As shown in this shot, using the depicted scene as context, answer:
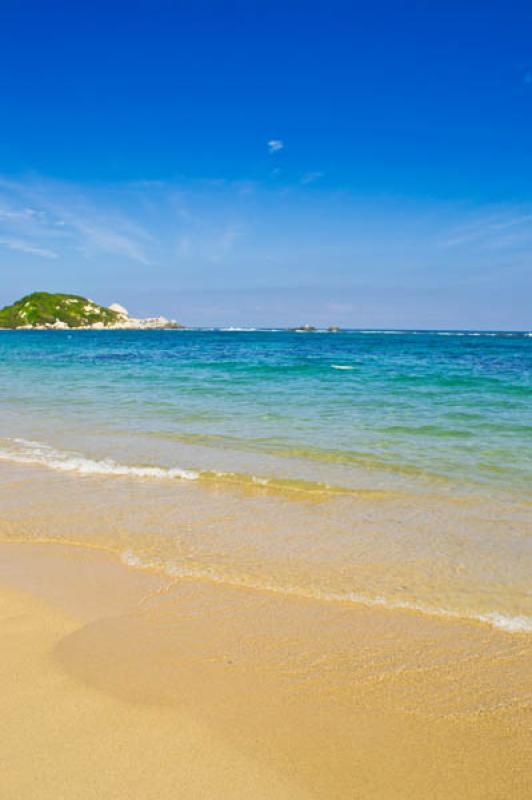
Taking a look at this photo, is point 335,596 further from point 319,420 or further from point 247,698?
point 319,420

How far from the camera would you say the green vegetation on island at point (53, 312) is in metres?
146

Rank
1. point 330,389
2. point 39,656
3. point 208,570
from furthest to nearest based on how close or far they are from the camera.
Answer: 1. point 330,389
2. point 208,570
3. point 39,656

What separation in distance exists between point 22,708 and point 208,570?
2.22m

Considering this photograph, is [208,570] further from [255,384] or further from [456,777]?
[255,384]

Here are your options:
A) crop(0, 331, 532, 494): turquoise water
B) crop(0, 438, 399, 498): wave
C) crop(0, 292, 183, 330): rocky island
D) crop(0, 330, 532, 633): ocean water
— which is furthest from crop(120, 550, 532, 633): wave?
crop(0, 292, 183, 330): rocky island

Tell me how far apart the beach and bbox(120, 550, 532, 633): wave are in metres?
0.02

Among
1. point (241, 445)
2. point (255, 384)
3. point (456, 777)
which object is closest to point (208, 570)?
point (456, 777)

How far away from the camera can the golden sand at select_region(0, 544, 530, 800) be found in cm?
255

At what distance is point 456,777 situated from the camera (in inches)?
102

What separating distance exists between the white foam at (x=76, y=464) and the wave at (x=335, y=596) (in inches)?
121

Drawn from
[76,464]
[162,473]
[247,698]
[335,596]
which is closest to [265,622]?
[335,596]

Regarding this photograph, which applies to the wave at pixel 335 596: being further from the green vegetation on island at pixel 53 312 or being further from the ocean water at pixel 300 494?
the green vegetation on island at pixel 53 312

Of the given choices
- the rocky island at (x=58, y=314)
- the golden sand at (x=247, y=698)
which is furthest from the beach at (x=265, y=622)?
the rocky island at (x=58, y=314)

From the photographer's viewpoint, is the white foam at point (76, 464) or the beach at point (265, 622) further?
the white foam at point (76, 464)
